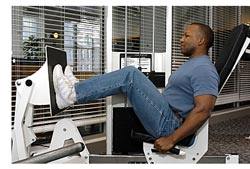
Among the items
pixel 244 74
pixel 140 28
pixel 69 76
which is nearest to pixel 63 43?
pixel 140 28

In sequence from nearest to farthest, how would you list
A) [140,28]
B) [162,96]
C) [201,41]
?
[162,96]
[201,41]
[140,28]

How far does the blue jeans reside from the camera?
6.04 feet

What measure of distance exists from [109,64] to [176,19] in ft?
6.72

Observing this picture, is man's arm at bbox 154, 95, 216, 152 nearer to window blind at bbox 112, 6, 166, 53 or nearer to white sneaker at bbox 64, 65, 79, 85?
white sneaker at bbox 64, 65, 79, 85

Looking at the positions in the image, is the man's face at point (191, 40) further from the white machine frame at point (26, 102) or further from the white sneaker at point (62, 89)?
the white machine frame at point (26, 102)

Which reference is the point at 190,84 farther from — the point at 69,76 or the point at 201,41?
the point at 69,76

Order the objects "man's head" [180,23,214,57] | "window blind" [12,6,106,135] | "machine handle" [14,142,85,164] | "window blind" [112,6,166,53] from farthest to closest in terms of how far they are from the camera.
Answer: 1. "window blind" [112,6,166,53]
2. "window blind" [12,6,106,135]
3. "man's head" [180,23,214,57]
4. "machine handle" [14,142,85,164]

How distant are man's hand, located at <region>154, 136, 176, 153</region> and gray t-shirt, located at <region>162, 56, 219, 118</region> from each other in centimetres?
21

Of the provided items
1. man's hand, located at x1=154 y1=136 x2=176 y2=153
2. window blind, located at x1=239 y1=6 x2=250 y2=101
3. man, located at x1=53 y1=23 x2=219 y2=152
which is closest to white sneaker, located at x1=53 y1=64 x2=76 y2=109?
man, located at x1=53 y1=23 x2=219 y2=152

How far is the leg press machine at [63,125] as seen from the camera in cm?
178

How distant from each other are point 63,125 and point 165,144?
638 millimetres

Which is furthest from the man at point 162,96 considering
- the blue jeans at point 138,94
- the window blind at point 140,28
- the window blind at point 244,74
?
the window blind at point 244,74

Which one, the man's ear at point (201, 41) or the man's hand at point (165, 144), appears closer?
the man's hand at point (165, 144)

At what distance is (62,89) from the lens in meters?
1.76
